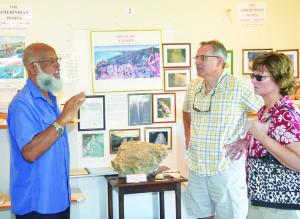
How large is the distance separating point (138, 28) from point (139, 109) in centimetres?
74

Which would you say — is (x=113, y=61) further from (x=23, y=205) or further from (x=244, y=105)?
(x=23, y=205)

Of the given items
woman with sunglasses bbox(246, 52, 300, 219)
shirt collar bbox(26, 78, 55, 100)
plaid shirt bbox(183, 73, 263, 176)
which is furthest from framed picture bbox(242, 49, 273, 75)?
shirt collar bbox(26, 78, 55, 100)

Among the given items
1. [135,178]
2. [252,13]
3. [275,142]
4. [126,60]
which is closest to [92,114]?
[126,60]

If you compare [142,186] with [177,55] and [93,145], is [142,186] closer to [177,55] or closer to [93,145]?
[93,145]

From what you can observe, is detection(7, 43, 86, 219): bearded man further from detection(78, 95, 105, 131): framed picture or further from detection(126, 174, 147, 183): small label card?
detection(78, 95, 105, 131): framed picture


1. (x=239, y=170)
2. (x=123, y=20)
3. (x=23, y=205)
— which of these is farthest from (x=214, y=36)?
(x=23, y=205)

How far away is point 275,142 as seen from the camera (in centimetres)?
177

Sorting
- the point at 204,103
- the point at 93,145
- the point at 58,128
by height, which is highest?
the point at 204,103

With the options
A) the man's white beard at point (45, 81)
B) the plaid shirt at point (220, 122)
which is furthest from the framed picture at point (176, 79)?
the man's white beard at point (45, 81)

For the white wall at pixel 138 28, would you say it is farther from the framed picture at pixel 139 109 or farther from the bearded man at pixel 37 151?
the bearded man at pixel 37 151

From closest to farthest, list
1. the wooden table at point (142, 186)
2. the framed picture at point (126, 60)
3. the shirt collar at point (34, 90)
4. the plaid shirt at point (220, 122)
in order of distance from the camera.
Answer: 1. the shirt collar at point (34, 90)
2. the plaid shirt at point (220, 122)
3. the wooden table at point (142, 186)
4. the framed picture at point (126, 60)

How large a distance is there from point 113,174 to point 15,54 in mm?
1336

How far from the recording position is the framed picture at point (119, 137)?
3422mm

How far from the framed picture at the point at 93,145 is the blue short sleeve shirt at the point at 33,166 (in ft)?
3.91
